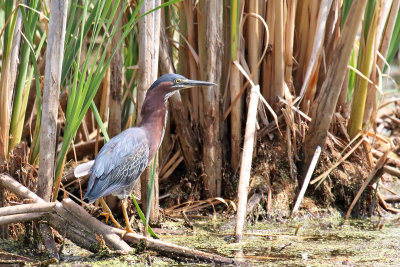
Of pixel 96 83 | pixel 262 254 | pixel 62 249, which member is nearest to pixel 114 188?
pixel 62 249

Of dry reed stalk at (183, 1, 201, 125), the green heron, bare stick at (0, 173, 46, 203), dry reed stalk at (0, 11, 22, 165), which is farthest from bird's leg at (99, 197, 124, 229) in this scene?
dry reed stalk at (183, 1, 201, 125)

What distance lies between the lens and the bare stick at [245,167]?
11.5ft

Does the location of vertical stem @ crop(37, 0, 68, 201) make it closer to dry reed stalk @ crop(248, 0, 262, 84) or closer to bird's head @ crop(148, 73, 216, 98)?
bird's head @ crop(148, 73, 216, 98)

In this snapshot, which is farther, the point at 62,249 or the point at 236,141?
the point at 236,141

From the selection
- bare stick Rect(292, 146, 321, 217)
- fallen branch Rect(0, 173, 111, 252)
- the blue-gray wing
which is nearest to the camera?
fallen branch Rect(0, 173, 111, 252)

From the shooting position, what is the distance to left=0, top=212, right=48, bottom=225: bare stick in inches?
120

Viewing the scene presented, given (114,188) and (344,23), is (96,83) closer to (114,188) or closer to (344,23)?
(114,188)

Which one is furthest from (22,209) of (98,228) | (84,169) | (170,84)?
(170,84)

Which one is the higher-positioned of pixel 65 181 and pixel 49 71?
pixel 49 71

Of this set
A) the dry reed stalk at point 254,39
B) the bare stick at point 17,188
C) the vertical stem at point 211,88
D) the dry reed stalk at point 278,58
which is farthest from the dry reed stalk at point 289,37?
the bare stick at point 17,188

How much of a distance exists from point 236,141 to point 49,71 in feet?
4.91

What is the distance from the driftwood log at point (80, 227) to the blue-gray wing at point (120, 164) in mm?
227

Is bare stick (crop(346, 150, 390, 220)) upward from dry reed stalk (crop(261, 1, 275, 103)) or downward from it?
downward

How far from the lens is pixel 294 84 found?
4.32m
